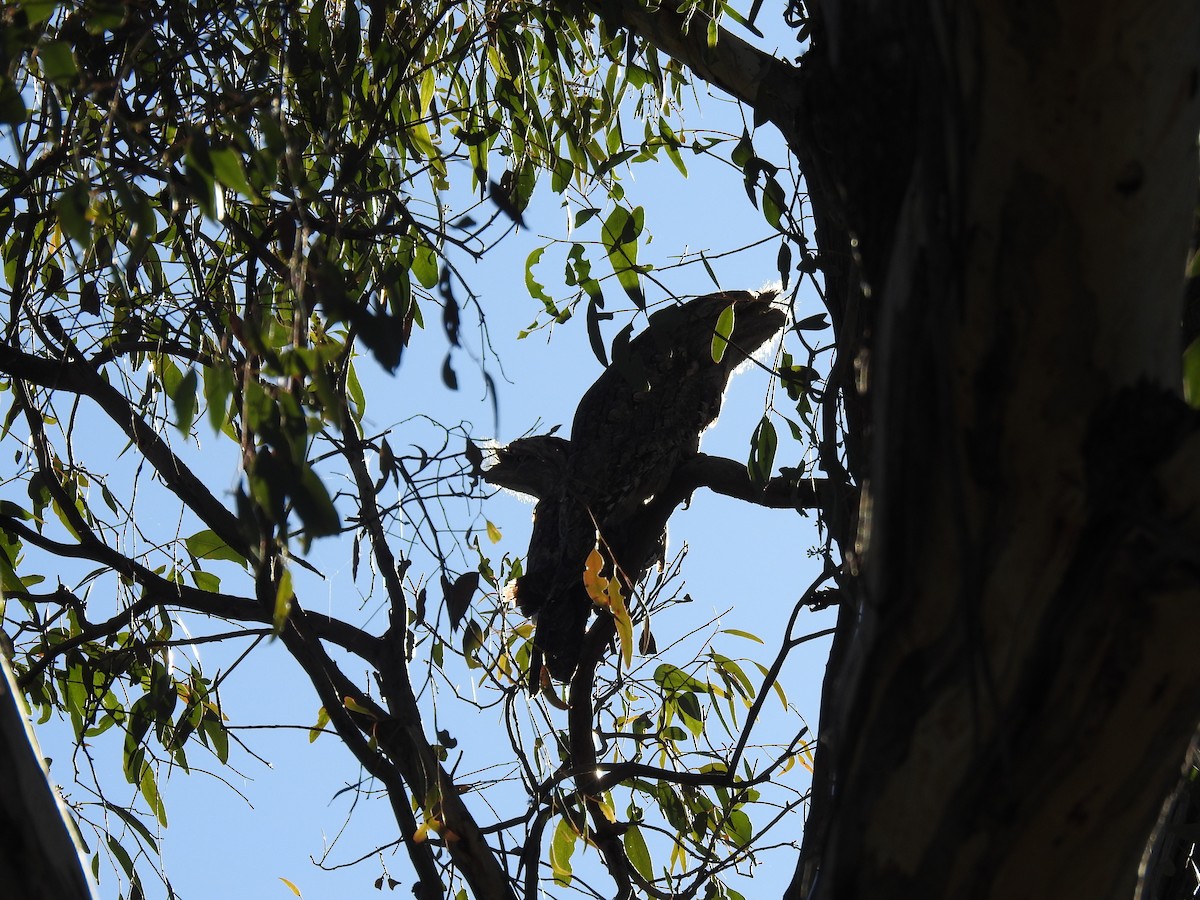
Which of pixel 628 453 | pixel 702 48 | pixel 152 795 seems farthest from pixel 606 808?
pixel 702 48

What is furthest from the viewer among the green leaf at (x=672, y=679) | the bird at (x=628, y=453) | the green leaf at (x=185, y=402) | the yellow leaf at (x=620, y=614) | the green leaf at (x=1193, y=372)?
the bird at (x=628, y=453)

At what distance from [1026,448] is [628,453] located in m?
2.04

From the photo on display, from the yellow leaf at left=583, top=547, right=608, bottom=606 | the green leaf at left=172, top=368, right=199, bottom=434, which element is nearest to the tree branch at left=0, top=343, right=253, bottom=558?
the yellow leaf at left=583, top=547, right=608, bottom=606

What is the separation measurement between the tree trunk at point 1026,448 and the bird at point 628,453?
180 centimetres

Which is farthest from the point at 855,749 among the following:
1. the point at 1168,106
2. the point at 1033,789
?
the point at 1168,106

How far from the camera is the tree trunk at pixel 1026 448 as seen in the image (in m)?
0.67

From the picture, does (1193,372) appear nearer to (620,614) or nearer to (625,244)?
(620,614)

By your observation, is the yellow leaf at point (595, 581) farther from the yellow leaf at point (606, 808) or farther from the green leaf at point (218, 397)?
the green leaf at point (218, 397)

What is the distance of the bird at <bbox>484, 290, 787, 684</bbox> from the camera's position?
8.57 ft

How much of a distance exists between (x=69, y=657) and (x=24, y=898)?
4.07ft

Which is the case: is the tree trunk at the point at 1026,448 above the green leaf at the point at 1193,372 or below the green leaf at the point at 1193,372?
below

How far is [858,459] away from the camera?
1527 mm

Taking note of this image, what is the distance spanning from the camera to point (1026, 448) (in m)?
0.70

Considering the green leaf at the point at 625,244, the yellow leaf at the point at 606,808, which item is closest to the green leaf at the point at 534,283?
the green leaf at the point at 625,244
